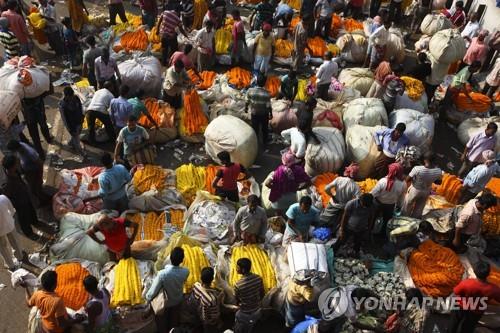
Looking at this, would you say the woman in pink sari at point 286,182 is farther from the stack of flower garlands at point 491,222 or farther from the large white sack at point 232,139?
the stack of flower garlands at point 491,222

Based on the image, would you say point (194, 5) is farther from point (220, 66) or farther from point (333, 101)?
point (333, 101)

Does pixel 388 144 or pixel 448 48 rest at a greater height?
pixel 448 48

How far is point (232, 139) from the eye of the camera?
25.1 feet

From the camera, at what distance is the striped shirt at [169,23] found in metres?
9.67

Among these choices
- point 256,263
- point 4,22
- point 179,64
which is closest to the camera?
point 256,263

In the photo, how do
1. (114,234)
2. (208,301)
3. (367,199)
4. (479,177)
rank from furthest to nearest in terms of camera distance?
(479,177) < (367,199) < (114,234) < (208,301)

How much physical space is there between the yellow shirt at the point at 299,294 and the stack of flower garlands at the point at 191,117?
396 centimetres

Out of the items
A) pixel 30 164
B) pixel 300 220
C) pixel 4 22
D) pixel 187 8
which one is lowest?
pixel 300 220

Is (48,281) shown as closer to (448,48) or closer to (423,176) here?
(423,176)

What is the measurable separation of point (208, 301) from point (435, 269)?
2999 mm

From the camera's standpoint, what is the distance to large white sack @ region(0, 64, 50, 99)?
23.4 ft

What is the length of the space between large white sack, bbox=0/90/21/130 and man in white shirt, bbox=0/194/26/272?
1.60m

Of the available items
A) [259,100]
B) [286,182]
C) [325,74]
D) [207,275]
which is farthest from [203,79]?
[207,275]

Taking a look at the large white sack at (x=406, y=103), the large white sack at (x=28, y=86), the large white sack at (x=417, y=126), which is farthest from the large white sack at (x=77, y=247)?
the large white sack at (x=406, y=103)
